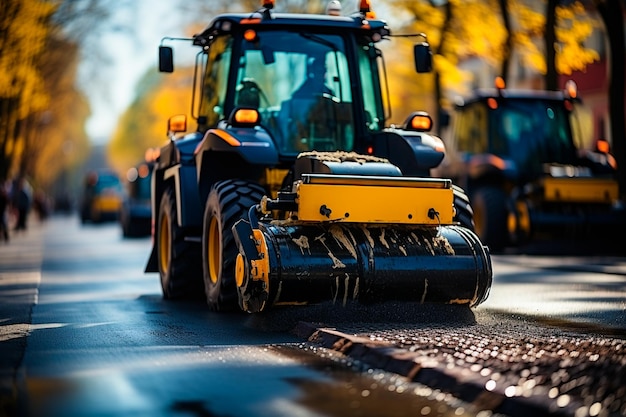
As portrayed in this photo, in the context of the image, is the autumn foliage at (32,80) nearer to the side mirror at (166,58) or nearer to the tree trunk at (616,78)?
the tree trunk at (616,78)

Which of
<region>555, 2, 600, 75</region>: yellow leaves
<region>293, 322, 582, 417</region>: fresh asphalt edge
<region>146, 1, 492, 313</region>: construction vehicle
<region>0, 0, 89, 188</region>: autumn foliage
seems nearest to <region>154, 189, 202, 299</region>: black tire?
<region>146, 1, 492, 313</region>: construction vehicle

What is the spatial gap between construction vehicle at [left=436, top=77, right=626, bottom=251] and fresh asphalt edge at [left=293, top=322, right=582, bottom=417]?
46.2ft

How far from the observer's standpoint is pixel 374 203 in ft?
37.5

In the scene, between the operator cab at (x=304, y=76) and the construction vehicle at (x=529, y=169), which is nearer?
the operator cab at (x=304, y=76)

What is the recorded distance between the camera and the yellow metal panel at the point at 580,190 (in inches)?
938

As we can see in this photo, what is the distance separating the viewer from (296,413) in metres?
6.91

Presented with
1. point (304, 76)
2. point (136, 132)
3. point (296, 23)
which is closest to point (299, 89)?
point (304, 76)

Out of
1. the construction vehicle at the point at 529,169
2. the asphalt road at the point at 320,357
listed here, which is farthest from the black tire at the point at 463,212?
the construction vehicle at the point at 529,169

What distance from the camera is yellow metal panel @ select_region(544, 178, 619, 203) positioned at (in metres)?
23.8

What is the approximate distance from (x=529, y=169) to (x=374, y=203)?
1534 cm

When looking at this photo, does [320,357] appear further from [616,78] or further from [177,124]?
[616,78]

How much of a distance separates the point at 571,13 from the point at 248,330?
24733 mm

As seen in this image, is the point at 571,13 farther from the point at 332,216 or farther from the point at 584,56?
the point at 332,216

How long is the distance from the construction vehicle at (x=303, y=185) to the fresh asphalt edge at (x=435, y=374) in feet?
3.53
